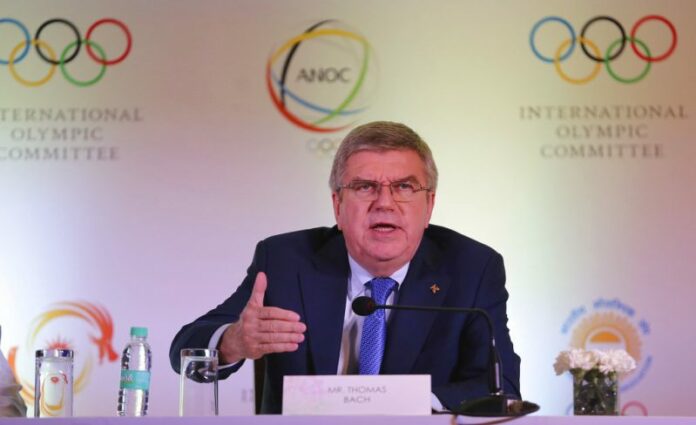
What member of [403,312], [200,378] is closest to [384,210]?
[403,312]


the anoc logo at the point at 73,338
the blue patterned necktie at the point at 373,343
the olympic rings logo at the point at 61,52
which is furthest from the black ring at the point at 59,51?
the blue patterned necktie at the point at 373,343

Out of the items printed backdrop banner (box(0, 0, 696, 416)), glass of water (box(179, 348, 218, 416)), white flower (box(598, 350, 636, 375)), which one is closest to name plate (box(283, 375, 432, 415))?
glass of water (box(179, 348, 218, 416))

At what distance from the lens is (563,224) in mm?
5152

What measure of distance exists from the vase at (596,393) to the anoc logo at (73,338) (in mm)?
2865

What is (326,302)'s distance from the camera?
11.0ft

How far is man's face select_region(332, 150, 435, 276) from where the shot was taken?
328cm

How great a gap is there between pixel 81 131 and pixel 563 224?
249 centimetres

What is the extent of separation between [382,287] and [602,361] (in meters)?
0.81

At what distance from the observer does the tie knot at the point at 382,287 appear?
3.36m

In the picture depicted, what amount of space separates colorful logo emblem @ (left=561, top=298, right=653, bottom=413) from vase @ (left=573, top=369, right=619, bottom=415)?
2209 millimetres

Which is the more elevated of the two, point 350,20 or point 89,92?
point 350,20

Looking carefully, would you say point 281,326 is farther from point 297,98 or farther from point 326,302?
point 297,98

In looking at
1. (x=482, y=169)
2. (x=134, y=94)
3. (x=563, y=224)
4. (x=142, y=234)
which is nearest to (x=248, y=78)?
(x=134, y=94)

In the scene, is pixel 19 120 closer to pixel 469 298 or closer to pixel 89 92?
pixel 89 92
